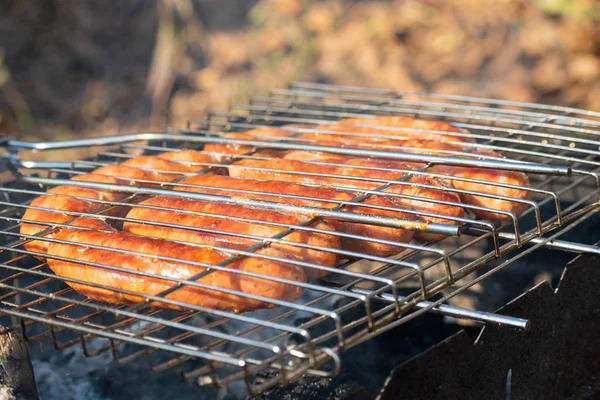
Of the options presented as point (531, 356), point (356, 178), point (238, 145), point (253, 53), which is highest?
point (253, 53)

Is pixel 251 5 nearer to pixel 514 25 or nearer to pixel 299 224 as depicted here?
pixel 514 25

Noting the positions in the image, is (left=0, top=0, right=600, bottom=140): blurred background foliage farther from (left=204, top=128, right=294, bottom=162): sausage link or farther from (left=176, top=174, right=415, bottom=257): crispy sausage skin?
(left=176, top=174, right=415, bottom=257): crispy sausage skin

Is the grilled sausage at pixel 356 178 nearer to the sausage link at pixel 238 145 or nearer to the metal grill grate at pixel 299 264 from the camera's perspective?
the metal grill grate at pixel 299 264

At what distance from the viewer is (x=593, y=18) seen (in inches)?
325

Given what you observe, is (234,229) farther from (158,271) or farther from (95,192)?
(95,192)

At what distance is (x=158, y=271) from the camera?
257cm

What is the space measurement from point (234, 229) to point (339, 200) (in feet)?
1.51

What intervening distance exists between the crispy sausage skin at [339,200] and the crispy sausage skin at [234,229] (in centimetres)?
14

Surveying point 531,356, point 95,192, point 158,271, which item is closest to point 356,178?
point 158,271

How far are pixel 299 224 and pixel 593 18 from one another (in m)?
6.89

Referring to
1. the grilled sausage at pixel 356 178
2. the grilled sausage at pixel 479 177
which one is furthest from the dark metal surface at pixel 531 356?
the grilled sausage at pixel 356 178

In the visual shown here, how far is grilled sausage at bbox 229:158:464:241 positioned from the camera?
3.02 meters

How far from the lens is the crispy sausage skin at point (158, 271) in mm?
2463

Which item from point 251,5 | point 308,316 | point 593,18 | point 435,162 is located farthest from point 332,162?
point 251,5
